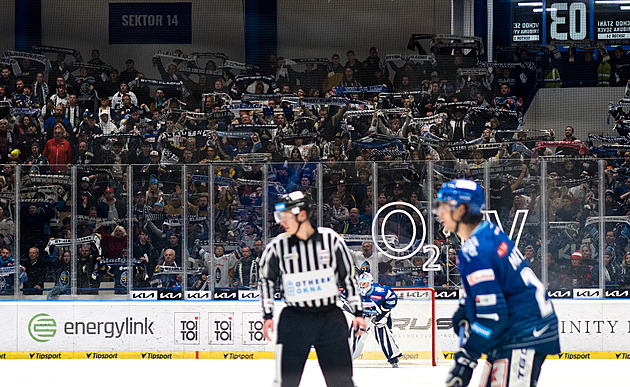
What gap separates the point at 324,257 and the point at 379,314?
142 inches

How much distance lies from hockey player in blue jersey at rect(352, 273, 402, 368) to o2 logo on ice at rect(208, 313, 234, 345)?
1.51 m

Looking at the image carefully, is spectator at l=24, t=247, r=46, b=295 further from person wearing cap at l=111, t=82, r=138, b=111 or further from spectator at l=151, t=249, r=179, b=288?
person wearing cap at l=111, t=82, r=138, b=111

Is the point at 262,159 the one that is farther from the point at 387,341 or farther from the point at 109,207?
the point at 387,341

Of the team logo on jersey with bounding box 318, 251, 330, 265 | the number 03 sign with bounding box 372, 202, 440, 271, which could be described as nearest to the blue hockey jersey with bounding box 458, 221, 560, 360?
the team logo on jersey with bounding box 318, 251, 330, 265

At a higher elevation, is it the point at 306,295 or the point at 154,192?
the point at 154,192

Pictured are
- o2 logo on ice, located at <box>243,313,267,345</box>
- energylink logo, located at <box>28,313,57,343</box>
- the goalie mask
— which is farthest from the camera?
energylink logo, located at <box>28,313,57,343</box>

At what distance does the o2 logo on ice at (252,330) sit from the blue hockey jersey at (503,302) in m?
5.75

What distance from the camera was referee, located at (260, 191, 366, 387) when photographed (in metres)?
4.60

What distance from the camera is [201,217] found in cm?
923

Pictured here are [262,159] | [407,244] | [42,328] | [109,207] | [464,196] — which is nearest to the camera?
[464,196]

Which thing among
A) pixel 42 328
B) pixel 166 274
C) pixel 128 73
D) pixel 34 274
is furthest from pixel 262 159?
pixel 42 328

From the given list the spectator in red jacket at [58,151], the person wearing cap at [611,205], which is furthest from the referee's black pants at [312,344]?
the spectator in red jacket at [58,151]

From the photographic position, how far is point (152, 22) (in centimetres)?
1551

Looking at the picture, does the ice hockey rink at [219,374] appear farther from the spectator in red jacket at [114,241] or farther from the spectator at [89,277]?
the spectator in red jacket at [114,241]
